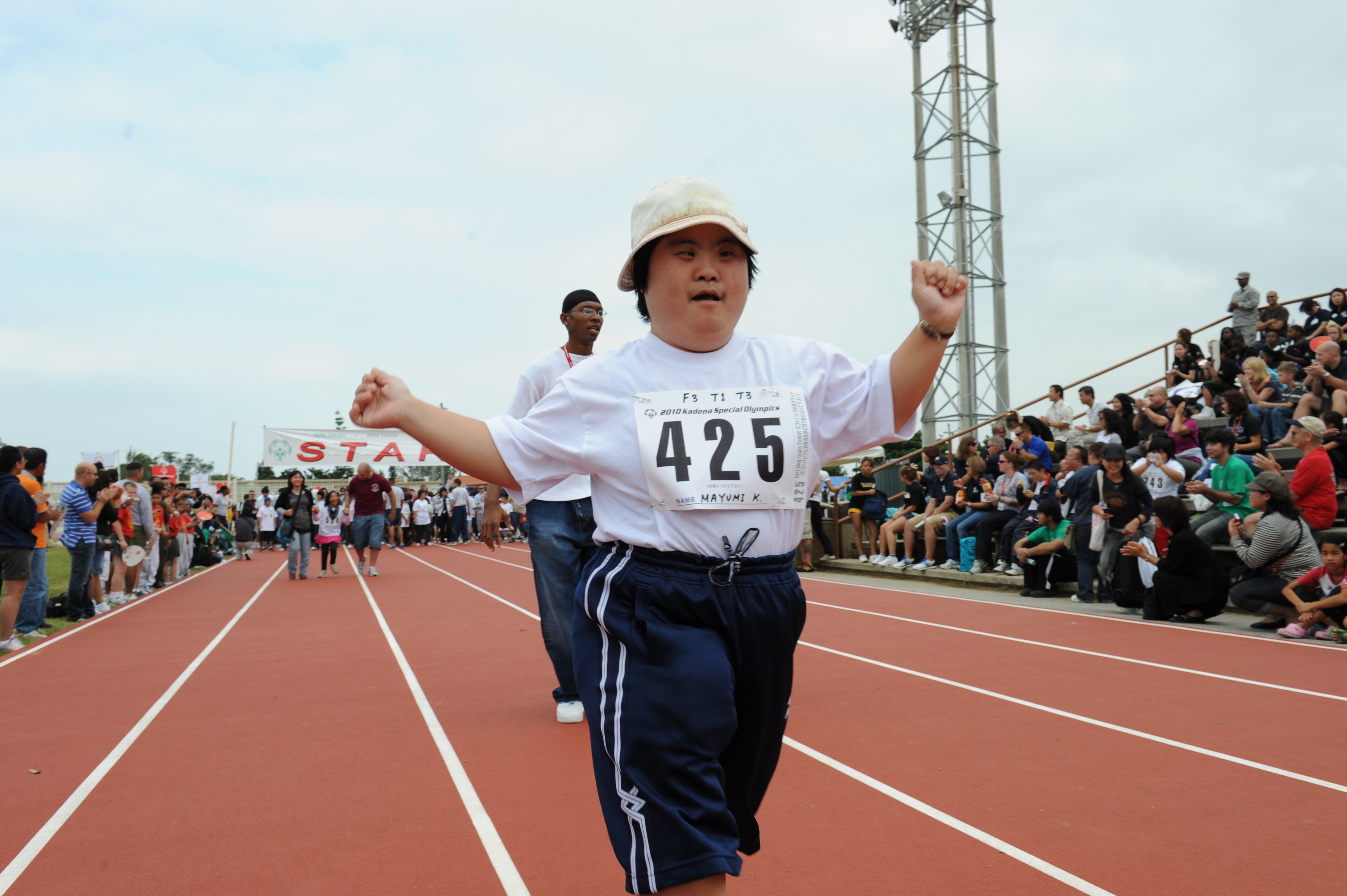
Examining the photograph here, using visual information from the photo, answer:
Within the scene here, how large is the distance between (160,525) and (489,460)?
15253 mm

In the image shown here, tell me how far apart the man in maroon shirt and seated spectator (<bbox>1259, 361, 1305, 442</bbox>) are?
12903 mm

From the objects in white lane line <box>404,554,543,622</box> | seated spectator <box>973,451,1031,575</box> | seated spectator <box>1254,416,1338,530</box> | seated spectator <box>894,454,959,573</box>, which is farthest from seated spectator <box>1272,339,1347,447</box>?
white lane line <box>404,554,543,622</box>

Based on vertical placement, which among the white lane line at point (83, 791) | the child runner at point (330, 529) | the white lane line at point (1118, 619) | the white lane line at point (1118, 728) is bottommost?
the white lane line at point (83, 791)

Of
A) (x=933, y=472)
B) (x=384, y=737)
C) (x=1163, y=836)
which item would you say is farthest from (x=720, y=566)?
(x=933, y=472)

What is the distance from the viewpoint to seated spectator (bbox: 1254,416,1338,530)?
354 inches

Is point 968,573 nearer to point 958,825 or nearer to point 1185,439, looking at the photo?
point 1185,439

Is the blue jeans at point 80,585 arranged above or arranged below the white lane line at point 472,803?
above

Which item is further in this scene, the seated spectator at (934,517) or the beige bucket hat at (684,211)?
the seated spectator at (934,517)

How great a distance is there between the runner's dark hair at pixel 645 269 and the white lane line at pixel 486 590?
2834 millimetres

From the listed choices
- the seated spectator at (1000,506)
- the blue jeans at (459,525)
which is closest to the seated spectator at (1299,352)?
the seated spectator at (1000,506)

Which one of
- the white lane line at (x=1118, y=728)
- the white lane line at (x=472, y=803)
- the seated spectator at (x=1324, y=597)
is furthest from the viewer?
the seated spectator at (x=1324, y=597)

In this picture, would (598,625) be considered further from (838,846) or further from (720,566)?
(838,846)

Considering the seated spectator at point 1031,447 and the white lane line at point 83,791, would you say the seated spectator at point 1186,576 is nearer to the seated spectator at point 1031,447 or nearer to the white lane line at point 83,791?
the seated spectator at point 1031,447

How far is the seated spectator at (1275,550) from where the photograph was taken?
→ 8711 mm
